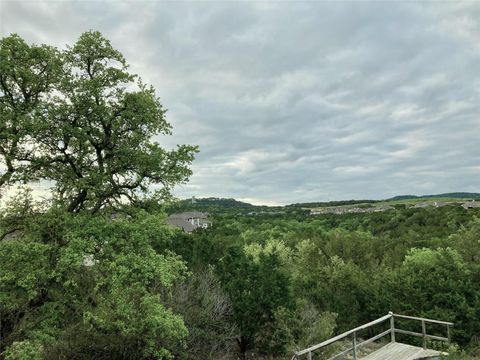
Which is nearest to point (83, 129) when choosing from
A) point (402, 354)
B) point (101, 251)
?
point (101, 251)

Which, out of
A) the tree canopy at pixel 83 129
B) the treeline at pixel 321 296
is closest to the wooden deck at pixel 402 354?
the treeline at pixel 321 296

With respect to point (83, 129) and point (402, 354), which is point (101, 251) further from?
point (402, 354)

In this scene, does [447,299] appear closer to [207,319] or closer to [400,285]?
[400,285]

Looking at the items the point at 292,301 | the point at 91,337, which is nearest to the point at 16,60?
the point at 91,337

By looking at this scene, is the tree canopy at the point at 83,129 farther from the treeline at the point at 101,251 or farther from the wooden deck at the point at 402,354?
the wooden deck at the point at 402,354

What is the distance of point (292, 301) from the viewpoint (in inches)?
722

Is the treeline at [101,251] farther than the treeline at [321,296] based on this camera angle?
No

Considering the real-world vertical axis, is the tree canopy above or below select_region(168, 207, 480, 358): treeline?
above

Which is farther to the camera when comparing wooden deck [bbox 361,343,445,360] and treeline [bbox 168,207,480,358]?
treeline [bbox 168,207,480,358]

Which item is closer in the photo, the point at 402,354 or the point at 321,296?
the point at 402,354

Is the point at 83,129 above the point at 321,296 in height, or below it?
above

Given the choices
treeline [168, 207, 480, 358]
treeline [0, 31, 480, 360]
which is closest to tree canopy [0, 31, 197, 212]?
treeline [0, 31, 480, 360]

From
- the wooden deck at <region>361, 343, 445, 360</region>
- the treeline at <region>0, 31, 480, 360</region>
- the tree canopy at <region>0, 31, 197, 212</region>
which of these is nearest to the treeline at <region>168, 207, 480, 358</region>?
the treeline at <region>0, 31, 480, 360</region>

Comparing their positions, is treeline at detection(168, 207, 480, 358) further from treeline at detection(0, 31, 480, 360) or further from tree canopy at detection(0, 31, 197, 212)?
tree canopy at detection(0, 31, 197, 212)
